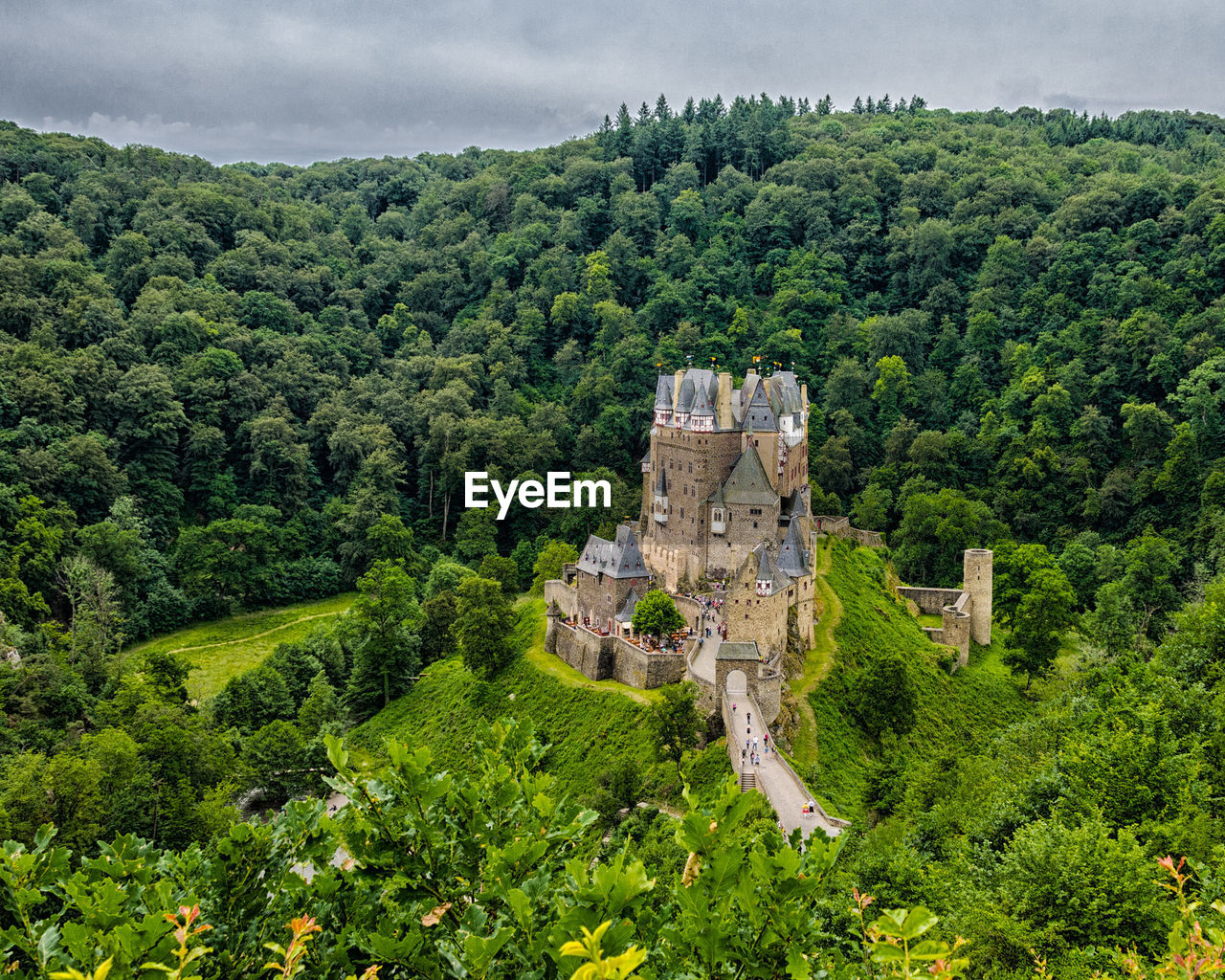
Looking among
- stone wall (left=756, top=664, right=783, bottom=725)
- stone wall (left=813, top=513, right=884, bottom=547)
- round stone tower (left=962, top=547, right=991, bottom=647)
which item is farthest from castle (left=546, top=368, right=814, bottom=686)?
round stone tower (left=962, top=547, right=991, bottom=647)

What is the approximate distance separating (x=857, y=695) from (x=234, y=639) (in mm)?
45158

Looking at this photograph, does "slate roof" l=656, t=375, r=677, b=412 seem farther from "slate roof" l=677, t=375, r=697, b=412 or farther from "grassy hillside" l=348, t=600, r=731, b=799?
"grassy hillside" l=348, t=600, r=731, b=799

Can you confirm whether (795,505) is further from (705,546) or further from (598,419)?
(598,419)

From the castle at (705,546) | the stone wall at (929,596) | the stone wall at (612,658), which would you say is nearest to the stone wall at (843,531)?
the stone wall at (929,596)

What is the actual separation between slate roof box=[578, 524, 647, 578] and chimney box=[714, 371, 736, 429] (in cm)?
801

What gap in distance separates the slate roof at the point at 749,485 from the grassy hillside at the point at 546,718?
1191cm

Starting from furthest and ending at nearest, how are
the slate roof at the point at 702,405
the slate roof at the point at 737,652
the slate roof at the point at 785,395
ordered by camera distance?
1. the slate roof at the point at 785,395
2. the slate roof at the point at 702,405
3. the slate roof at the point at 737,652

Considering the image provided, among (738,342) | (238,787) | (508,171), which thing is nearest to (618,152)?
(508,171)

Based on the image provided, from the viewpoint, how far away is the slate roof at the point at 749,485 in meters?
51.0

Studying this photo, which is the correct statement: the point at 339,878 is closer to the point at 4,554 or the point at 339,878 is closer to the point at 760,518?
the point at 760,518

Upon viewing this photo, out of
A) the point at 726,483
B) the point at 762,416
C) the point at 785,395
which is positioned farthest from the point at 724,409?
the point at 785,395

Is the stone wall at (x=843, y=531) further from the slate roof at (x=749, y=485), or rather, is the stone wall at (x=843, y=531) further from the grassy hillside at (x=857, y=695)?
the slate roof at (x=749, y=485)

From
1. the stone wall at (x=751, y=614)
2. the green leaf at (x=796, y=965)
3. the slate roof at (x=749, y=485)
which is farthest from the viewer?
the slate roof at (x=749, y=485)

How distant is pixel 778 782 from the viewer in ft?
122
